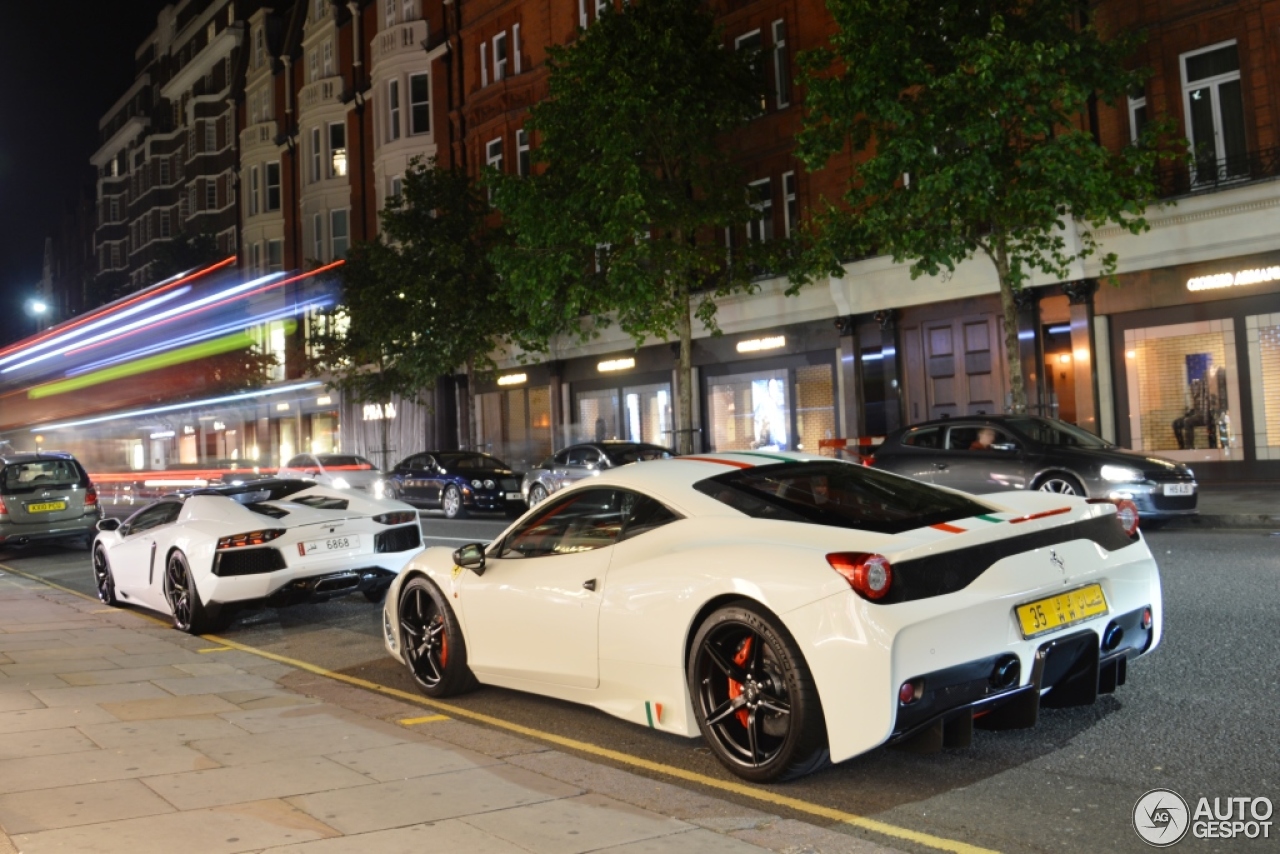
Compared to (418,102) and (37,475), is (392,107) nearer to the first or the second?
(418,102)

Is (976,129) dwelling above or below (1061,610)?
above

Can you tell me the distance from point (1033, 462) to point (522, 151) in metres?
24.1

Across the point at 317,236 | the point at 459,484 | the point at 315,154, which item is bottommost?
the point at 459,484

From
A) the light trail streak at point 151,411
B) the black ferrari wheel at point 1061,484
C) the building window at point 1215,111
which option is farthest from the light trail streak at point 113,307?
the black ferrari wheel at point 1061,484

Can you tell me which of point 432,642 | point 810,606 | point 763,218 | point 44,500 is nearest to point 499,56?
point 763,218

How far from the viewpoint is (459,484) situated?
941 inches

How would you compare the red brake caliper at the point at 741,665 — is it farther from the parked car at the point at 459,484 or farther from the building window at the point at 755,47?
the building window at the point at 755,47

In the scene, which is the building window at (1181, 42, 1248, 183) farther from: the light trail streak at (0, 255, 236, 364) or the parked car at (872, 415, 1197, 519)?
the light trail streak at (0, 255, 236, 364)

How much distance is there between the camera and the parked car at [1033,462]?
13.6 m

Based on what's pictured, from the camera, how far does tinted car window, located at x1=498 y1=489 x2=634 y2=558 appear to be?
5719mm

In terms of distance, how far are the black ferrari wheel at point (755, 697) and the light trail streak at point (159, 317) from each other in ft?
133

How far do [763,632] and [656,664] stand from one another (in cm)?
73

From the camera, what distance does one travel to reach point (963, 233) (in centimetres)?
1878

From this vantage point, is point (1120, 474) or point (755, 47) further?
point (755, 47)
